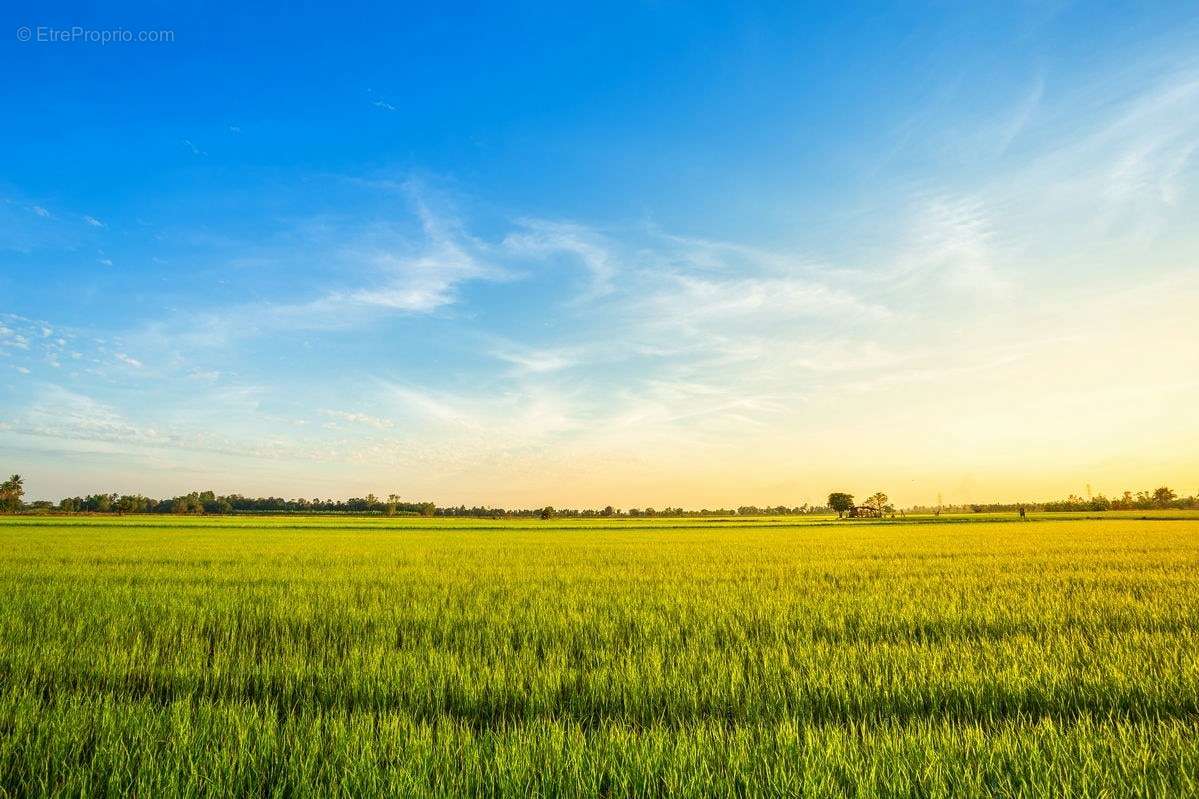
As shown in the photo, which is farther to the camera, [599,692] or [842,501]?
[842,501]

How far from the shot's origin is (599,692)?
14.4ft

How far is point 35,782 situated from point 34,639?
187 inches

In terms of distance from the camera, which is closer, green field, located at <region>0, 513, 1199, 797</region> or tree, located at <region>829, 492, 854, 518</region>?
green field, located at <region>0, 513, 1199, 797</region>

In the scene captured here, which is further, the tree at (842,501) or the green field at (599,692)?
the tree at (842,501)

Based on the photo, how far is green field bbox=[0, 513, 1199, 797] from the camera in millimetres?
2896

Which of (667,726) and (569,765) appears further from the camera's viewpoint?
(667,726)

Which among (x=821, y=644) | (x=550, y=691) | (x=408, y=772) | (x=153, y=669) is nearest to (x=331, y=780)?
(x=408, y=772)

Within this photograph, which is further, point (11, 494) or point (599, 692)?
point (11, 494)

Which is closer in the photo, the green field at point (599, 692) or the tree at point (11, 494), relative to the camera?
the green field at point (599, 692)

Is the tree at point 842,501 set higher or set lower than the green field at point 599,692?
lower

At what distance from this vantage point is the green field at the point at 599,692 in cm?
290

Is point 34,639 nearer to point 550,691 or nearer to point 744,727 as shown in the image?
point 550,691

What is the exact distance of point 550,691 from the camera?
14.4 ft

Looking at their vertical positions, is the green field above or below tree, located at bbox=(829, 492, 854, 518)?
above
